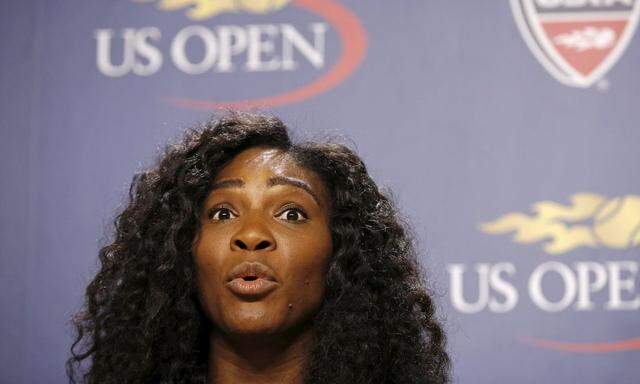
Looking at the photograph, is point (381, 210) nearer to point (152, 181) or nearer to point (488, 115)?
point (152, 181)

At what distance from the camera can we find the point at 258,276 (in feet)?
5.10

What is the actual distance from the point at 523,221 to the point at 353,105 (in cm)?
48

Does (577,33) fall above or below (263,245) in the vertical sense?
above

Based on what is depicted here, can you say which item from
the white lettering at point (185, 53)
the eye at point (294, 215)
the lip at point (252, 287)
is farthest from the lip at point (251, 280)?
the white lettering at point (185, 53)

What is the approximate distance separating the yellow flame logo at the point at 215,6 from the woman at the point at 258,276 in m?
0.83

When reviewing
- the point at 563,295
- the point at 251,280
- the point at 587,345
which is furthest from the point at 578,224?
the point at 251,280

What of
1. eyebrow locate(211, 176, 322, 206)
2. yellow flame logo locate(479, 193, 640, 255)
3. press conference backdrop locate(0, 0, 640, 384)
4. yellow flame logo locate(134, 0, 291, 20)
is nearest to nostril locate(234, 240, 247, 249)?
eyebrow locate(211, 176, 322, 206)

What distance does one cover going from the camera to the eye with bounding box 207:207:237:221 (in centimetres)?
164

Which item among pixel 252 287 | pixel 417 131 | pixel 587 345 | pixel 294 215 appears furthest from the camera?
pixel 417 131

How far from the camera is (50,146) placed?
261 centimetres

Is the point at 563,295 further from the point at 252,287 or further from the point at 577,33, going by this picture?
the point at 252,287

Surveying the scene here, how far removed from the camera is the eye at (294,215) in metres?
1.63

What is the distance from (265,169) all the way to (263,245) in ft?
0.51

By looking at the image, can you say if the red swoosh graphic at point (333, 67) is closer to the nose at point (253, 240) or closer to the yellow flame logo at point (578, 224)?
the yellow flame logo at point (578, 224)
